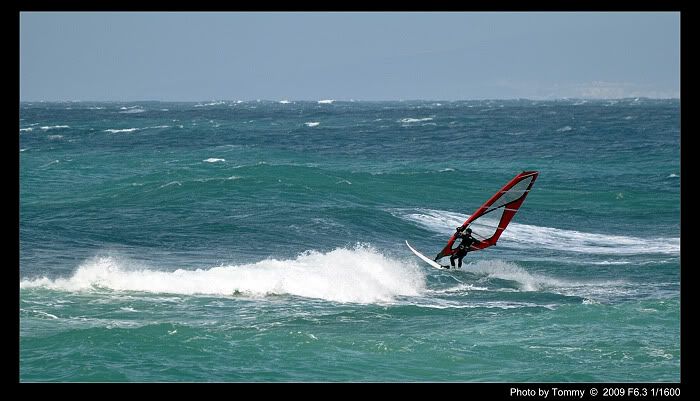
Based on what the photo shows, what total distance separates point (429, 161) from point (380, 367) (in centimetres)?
3973

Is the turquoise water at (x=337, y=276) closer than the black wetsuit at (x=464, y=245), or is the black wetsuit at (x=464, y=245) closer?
the turquoise water at (x=337, y=276)

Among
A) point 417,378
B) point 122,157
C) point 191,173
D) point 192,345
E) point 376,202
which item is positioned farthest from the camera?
point 122,157

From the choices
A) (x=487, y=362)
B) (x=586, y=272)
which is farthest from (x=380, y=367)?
(x=586, y=272)

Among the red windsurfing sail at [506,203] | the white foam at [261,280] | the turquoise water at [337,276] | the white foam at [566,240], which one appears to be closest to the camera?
→ the turquoise water at [337,276]

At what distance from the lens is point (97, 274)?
71.2 ft

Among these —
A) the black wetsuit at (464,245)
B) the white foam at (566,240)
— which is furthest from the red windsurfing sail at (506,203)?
the white foam at (566,240)

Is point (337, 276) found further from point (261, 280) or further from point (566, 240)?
point (566, 240)

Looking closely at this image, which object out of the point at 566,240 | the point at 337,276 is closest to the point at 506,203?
the point at 337,276

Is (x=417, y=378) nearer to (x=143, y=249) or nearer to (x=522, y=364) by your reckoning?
(x=522, y=364)

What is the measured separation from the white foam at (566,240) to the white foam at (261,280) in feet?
22.4

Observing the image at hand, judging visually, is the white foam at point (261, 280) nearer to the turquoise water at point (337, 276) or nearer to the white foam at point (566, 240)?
the turquoise water at point (337, 276)

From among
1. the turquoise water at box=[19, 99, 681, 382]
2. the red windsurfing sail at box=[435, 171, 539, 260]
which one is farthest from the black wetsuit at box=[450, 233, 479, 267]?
the turquoise water at box=[19, 99, 681, 382]

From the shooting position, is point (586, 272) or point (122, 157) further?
point (122, 157)

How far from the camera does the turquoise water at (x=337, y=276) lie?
52.1 ft
